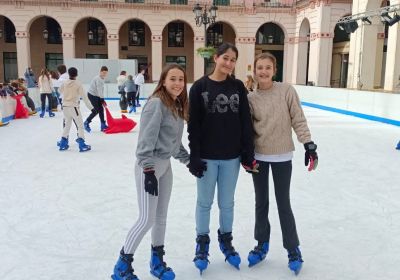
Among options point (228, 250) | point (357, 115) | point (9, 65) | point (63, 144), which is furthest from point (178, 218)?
point (9, 65)

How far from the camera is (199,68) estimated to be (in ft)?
88.2

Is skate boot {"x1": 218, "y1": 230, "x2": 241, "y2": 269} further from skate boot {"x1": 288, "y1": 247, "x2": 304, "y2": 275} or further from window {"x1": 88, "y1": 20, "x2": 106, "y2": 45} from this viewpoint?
Answer: window {"x1": 88, "y1": 20, "x2": 106, "y2": 45}

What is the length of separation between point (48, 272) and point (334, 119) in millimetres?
11781

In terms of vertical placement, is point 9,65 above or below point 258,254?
above

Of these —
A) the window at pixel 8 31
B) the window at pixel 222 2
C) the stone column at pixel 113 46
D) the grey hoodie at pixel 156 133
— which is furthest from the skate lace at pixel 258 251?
the window at pixel 8 31

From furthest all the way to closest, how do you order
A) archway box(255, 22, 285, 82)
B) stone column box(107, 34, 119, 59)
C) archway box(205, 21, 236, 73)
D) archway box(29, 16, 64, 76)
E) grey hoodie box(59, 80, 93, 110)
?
archway box(255, 22, 285, 82), archway box(205, 21, 236, 73), archway box(29, 16, 64, 76), stone column box(107, 34, 119, 59), grey hoodie box(59, 80, 93, 110)

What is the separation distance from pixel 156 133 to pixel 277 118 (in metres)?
0.85

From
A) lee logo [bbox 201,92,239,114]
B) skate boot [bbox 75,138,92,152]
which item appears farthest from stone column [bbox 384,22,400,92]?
lee logo [bbox 201,92,239,114]

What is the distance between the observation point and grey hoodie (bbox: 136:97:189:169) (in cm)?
248

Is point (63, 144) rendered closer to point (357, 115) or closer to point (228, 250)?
point (228, 250)

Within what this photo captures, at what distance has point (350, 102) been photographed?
14.5m

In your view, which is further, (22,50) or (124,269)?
(22,50)

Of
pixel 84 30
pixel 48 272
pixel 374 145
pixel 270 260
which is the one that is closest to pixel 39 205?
pixel 48 272

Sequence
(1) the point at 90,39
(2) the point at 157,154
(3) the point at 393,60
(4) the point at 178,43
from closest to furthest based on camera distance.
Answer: (2) the point at 157,154 < (3) the point at 393,60 < (1) the point at 90,39 < (4) the point at 178,43
